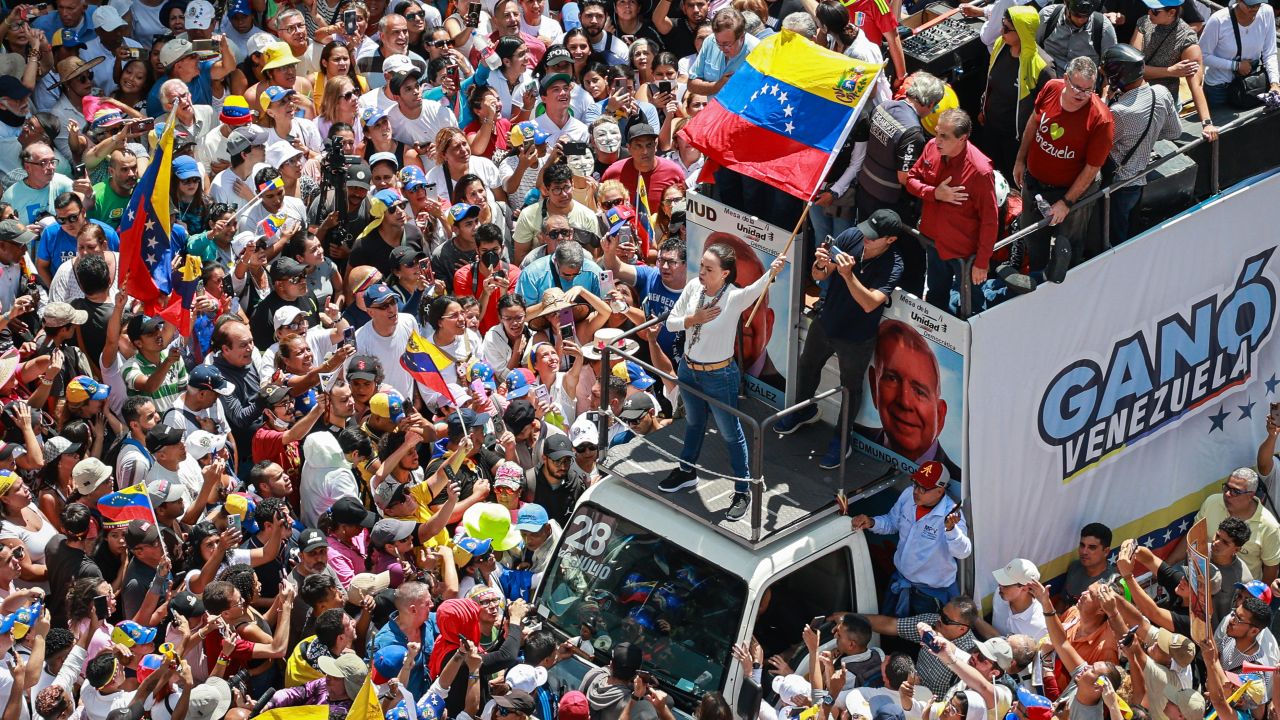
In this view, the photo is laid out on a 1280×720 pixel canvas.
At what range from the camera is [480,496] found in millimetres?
11906

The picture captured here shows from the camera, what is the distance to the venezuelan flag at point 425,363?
40.5 feet

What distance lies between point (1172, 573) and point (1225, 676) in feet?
3.38

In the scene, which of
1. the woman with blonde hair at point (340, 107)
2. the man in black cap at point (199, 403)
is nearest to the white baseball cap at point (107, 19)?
the woman with blonde hair at point (340, 107)

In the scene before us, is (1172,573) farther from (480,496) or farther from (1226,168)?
(480,496)

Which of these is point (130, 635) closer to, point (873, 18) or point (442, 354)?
point (442, 354)

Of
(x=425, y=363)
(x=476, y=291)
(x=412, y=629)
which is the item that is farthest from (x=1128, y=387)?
(x=476, y=291)

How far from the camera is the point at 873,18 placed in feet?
43.6

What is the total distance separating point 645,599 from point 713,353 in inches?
57.2

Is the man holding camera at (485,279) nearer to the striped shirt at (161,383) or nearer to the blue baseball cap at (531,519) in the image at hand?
the striped shirt at (161,383)

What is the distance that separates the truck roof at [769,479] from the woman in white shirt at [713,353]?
0.31 ft

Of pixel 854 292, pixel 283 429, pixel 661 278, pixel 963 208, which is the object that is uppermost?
pixel 963 208

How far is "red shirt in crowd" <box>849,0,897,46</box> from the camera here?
520 inches

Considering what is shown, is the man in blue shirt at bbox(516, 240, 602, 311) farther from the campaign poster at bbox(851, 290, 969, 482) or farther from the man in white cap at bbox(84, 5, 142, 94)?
the man in white cap at bbox(84, 5, 142, 94)

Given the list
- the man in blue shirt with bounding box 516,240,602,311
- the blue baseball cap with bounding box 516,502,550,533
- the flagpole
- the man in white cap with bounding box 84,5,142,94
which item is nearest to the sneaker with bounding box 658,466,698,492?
the flagpole
